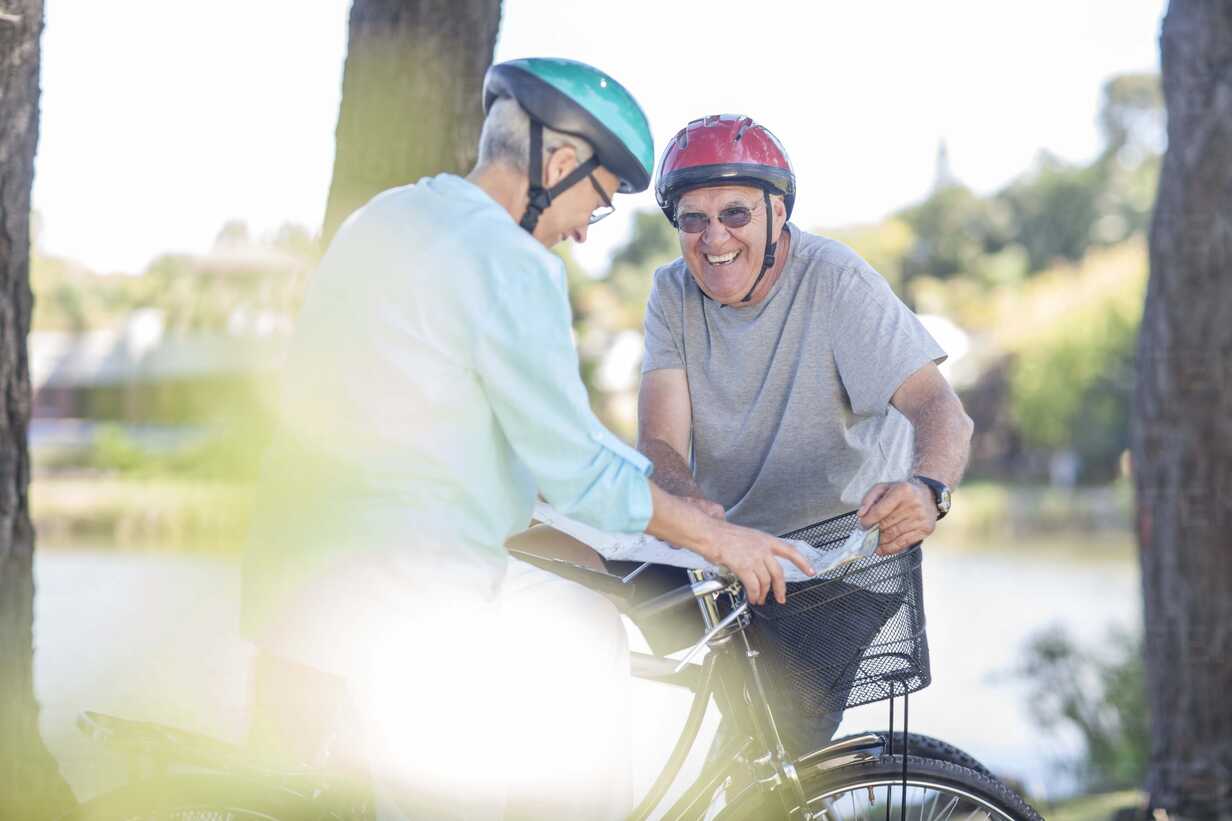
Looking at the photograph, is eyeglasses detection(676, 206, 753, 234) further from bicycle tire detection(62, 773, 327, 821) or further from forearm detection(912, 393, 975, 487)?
bicycle tire detection(62, 773, 327, 821)

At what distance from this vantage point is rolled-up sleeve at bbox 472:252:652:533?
6.91ft

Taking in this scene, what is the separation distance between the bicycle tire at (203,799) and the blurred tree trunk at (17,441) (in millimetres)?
1641

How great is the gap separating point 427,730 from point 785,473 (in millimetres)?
1123

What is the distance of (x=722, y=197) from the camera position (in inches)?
121

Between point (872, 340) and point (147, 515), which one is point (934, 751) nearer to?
point (872, 340)

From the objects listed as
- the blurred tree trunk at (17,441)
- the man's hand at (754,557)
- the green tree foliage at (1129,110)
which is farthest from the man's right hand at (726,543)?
the green tree foliage at (1129,110)

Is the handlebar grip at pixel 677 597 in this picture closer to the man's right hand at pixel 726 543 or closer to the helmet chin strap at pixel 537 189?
the man's right hand at pixel 726 543

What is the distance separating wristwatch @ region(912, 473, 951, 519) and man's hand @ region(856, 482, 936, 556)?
0.07 m

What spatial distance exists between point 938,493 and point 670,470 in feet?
1.85

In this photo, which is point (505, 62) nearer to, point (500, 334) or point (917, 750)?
point (500, 334)

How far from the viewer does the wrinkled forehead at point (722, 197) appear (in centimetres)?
308

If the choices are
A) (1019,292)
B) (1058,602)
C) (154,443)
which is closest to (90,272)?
(154,443)

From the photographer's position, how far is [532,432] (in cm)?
214

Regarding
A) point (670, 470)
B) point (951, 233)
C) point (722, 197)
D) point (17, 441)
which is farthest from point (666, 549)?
point (951, 233)
